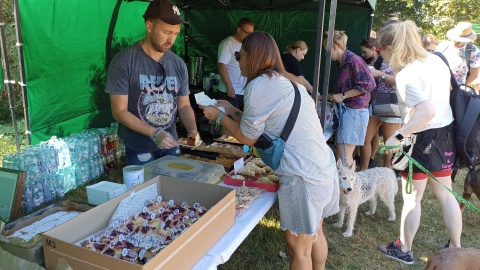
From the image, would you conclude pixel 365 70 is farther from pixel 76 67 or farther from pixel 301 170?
pixel 76 67

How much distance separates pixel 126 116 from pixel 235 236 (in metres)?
1.03

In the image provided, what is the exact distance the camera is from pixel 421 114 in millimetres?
2393

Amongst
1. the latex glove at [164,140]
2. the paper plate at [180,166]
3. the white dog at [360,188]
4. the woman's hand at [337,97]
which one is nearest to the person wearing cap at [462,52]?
the woman's hand at [337,97]

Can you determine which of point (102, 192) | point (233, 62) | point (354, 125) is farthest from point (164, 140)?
point (233, 62)

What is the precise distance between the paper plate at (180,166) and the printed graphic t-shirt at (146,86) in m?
0.24

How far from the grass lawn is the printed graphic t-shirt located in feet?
4.14

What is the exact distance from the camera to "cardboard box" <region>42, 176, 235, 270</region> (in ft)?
3.91

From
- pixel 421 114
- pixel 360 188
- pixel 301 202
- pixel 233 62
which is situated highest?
pixel 233 62

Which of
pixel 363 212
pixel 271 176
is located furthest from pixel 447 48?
pixel 271 176

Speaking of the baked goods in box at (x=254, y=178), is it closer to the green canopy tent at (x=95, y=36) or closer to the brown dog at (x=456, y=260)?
the brown dog at (x=456, y=260)

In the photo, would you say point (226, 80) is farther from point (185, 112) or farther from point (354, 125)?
point (185, 112)

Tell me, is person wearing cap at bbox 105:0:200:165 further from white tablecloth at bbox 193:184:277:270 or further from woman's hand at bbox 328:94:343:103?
woman's hand at bbox 328:94:343:103

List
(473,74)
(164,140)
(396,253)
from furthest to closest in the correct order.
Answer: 1. (473,74)
2. (396,253)
3. (164,140)

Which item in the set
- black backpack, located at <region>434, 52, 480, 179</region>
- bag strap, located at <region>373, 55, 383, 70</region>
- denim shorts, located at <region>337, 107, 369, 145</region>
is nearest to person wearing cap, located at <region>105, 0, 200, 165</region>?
black backpack, located at <region>434, 52, 480, 179</region>
